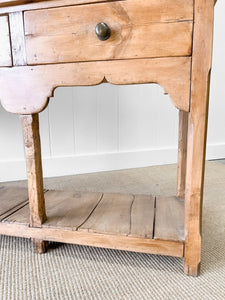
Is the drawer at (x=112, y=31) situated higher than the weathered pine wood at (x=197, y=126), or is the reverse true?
the drawer at (x=112, y=31)

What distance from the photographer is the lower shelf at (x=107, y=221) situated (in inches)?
27.1

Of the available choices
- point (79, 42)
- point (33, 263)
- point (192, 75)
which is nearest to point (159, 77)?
point (192, 75)

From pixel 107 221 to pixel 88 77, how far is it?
1.40 ft

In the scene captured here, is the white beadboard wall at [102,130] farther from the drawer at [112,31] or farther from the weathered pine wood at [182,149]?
the drawer at [112,31]

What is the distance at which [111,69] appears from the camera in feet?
2.06

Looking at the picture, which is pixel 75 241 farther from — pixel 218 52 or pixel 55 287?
pixel 218 52

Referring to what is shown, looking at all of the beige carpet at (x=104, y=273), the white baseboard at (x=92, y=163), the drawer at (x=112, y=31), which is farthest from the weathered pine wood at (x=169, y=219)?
the white baseboard at (x=92, y=163)

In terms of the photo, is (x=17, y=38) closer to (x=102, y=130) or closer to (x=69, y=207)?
(x=69, y=207)

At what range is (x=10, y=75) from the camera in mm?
702

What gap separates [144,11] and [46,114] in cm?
106

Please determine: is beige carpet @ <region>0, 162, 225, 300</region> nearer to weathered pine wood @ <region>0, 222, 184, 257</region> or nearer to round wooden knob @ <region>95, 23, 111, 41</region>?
weathered pine wood @ <region>0, 222, 184, 257</region>

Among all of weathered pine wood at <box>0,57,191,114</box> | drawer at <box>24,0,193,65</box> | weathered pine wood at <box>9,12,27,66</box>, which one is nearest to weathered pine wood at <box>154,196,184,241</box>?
weathered pine wood at <box>0,57,191,114</box>

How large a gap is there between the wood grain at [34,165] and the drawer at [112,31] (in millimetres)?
173

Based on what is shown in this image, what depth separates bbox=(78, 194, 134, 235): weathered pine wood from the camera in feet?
2.37
